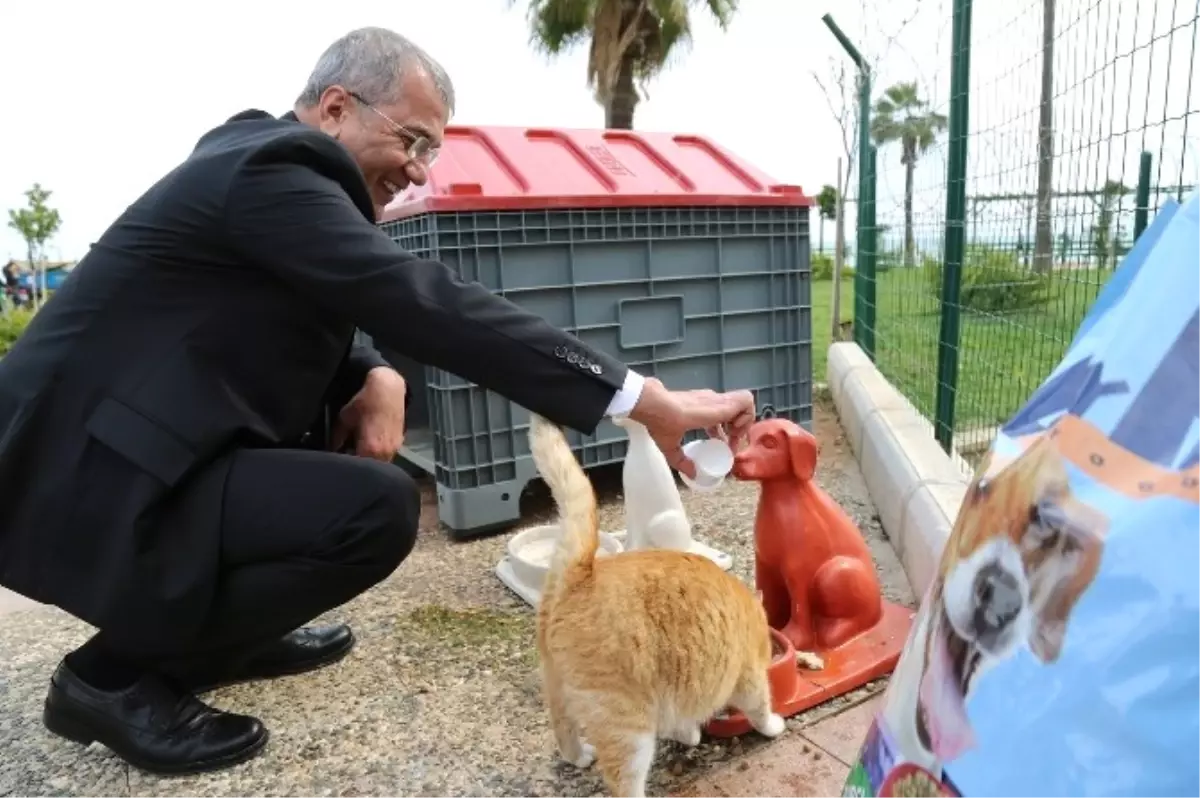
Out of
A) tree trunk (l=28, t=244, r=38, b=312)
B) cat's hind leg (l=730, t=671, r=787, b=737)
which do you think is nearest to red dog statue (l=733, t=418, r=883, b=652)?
cat's hind leg (l=730, t=671, r=787, b=737)

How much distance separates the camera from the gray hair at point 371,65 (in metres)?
1.83

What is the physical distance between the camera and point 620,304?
3.29 metres

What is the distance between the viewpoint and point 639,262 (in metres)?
3.31

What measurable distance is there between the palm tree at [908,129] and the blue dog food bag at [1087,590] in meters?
2.64

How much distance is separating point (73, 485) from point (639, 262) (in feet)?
7.14

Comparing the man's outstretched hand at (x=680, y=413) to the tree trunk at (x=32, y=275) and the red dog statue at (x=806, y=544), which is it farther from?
the tree trunk at (x=32, y=275)

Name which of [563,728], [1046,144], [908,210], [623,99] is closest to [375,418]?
→ [563,728]

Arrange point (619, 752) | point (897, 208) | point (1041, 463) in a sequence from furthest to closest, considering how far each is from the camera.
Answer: point (897, 208) → point (619, 752) → point (1041, 463)

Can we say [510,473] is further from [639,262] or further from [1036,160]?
[1036,160]

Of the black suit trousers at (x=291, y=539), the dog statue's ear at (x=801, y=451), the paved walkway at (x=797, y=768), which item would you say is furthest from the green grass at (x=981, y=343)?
the black suit trousers at (x=291, y=539)

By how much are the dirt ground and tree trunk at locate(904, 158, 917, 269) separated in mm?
1605

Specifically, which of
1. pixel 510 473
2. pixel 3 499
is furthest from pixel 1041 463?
pixel 510 473

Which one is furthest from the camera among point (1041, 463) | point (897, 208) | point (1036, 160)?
point (897, 208)

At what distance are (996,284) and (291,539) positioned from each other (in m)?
2.25
